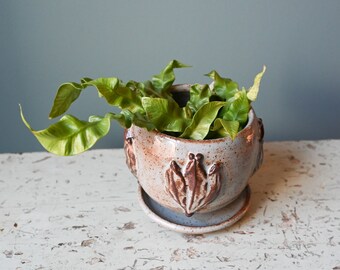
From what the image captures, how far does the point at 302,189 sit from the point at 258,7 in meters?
0.42

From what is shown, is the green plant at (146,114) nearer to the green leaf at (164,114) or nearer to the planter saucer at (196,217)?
the green leaf at (164,114)

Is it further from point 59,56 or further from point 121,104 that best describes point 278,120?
point 121,104

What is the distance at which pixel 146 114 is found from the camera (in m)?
0.62

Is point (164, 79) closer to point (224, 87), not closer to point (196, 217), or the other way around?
point (224, 87)

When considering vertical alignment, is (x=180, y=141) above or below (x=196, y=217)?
above

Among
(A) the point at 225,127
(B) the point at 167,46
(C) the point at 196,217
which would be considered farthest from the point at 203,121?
(B) the point at 167,46

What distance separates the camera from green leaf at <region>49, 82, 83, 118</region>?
0.59 metres

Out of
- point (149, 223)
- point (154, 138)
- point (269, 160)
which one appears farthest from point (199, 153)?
point (269, 160)

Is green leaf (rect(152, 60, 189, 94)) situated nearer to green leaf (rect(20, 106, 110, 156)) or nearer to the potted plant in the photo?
the potted plant

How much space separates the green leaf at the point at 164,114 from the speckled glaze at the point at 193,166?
0.02 metres

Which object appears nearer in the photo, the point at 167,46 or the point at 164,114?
the point at 164,114

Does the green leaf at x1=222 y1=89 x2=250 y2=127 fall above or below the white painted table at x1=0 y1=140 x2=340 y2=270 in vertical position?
above

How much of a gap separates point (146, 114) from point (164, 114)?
0.07 feet

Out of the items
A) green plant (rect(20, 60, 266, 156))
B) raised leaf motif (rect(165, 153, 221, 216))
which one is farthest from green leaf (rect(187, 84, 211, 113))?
raised leaf motif (rect(165, 153, 221, 216))
